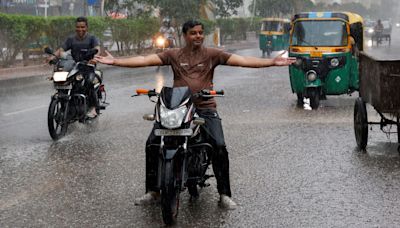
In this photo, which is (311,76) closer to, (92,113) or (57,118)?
(92,113)

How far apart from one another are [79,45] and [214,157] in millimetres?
5702

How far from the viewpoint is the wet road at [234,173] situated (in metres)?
6.45

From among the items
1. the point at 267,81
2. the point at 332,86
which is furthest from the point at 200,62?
the point at 267,81

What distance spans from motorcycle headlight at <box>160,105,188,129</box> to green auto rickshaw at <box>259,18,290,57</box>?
35484mm

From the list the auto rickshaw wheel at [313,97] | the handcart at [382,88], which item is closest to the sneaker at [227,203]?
the handcart at [382,88]

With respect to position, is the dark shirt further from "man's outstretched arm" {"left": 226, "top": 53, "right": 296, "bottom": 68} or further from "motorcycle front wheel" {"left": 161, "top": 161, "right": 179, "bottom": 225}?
"motorcycle front wheel" {"left": 161, "top": 161, "right": 179, "bottom": 225}

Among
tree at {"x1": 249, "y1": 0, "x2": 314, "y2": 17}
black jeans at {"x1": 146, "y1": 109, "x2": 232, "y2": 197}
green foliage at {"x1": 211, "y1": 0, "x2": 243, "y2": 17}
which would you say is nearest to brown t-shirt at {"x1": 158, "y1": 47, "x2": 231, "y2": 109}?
black jeans at {"x1": 146, "y1": 109, "x2": 232, "y2": 197}

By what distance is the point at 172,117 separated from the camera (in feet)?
20.0

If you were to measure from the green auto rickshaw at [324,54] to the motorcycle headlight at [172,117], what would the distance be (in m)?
9.00

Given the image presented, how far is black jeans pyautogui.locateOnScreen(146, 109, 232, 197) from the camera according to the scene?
21.4 ft

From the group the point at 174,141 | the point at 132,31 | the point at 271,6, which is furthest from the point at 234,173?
the point at 271,6

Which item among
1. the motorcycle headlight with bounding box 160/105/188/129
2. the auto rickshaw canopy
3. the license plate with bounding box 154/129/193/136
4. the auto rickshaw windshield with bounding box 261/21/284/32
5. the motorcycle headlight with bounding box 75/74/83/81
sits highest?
the auto rickshaw canopy

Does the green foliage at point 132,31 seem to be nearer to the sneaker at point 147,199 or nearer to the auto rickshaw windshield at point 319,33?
the auto rickshaw windshield at point 319,33

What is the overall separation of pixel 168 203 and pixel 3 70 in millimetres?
19629
